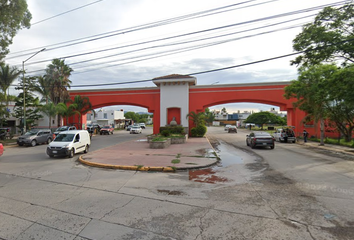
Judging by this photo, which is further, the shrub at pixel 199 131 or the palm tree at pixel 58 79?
the palm tree at pixel 58 79

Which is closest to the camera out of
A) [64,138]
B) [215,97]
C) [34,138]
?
[64,138]

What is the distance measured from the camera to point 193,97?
96.8 ft

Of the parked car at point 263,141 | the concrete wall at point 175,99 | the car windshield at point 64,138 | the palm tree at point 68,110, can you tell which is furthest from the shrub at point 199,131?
the palm tree at point 68,110

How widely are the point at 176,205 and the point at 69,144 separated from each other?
33.1 ft

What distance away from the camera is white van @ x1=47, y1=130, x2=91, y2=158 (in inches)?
490

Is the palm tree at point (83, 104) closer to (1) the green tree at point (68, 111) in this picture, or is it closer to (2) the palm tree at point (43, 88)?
(1) the green tree at point (68, 111)

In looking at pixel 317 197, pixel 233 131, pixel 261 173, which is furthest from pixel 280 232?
pixel 233 131

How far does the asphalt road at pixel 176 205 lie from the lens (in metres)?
3.86

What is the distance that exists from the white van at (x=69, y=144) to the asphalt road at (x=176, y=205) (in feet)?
12.6

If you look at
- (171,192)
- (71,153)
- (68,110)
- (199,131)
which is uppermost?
(68,110)

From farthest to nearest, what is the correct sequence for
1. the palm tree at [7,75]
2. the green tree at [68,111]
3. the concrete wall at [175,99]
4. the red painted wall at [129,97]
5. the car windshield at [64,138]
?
the red painted wall at [129,97] < the green tree at [68,111] < the concrete wall at [175,99] < the palm tree at [7,75] < the car windshield at [64,138]

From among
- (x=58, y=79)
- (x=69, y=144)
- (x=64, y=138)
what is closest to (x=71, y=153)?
(x=69, y=144)

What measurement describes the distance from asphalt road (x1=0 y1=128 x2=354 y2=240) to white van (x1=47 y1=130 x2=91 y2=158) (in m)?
3.85

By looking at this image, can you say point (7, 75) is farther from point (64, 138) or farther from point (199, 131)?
point (199, 131)
